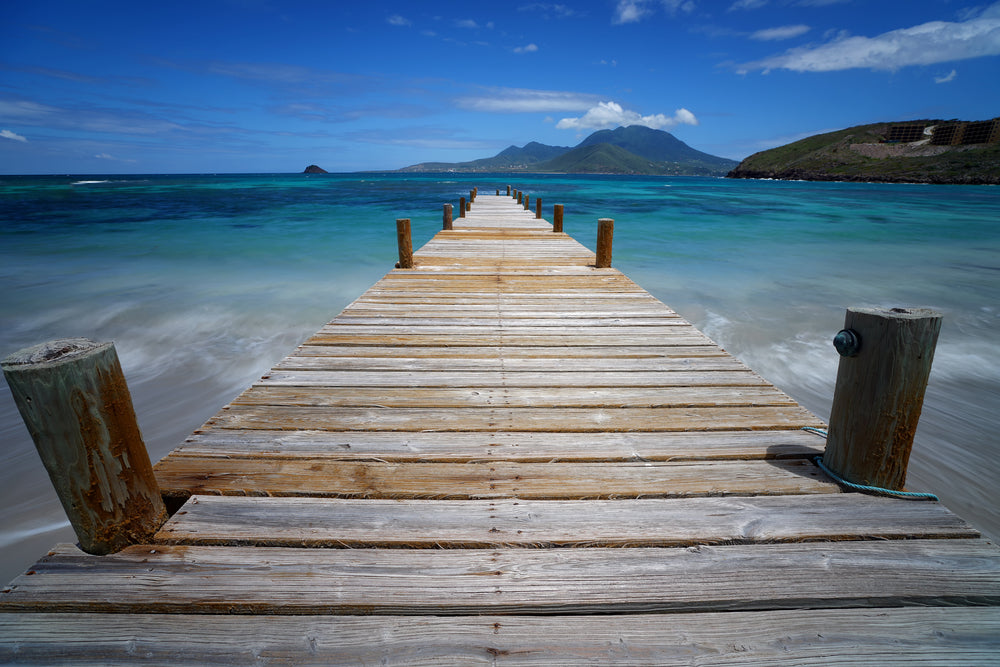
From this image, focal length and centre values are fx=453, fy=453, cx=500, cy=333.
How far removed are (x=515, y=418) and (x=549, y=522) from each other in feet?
2.72

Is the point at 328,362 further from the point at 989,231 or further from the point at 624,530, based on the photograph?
the point at 989,231

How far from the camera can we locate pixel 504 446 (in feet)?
7.72

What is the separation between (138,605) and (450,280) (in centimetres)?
482

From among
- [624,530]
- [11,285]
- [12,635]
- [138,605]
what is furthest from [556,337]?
[11,285]

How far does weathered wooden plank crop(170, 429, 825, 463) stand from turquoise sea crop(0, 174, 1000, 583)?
2.23m

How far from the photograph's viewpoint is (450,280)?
6.00 m

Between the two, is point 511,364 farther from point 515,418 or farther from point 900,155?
point 900,155

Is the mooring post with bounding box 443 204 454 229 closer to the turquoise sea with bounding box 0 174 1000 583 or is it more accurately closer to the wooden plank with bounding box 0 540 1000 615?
the turquoise sea with bounding box 0 174 1000 583

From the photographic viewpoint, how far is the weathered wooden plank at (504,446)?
2.26 metres

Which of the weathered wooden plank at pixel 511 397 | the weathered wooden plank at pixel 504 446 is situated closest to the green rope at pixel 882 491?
the weathered wooden plank at pixel 504 446

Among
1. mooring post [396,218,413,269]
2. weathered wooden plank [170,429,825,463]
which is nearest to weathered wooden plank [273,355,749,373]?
weathered wooden plank [170,429,825,463]

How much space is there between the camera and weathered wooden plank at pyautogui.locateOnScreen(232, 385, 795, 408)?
109 inches

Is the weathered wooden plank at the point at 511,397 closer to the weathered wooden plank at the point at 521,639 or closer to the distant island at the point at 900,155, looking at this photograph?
the weathered wooden plank at the point at 521,639

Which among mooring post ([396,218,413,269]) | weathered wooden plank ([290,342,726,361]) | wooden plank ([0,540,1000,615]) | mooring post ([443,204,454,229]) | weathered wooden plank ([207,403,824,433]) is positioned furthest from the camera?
mooring post ([443,204,454,229])
